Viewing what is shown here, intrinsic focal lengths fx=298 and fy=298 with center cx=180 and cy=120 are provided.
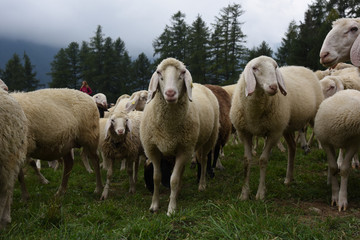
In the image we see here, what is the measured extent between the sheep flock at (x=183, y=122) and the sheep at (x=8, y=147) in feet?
0.04

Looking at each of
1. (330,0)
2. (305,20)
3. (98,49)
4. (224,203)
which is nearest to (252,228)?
(224,203)

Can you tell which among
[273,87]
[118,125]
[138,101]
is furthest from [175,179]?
[138,101]

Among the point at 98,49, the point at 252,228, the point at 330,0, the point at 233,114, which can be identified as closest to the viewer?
the point at 252,228

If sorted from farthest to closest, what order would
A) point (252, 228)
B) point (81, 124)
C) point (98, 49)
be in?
point (98, 49), point (81, 124), point (252, 228)

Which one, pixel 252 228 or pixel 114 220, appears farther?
pixel 114 220

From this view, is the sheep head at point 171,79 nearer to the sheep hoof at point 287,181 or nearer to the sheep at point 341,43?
the sheep at point 341,43

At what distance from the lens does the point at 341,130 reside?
401 cm

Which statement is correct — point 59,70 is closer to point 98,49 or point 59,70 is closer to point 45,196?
point 98,49

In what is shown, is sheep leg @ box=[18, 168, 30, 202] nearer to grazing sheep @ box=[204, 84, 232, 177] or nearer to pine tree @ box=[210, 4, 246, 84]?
grazing sheep @ box=[204, 84, 232, 177]

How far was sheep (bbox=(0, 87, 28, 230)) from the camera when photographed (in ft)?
10.6

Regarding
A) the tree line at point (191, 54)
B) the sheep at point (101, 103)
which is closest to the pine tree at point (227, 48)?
the tree line at point (191, 54)

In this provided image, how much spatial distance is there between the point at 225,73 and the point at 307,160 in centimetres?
3382

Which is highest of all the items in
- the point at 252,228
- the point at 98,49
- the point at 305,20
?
the point at 305,20

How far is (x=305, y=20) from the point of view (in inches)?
1694
